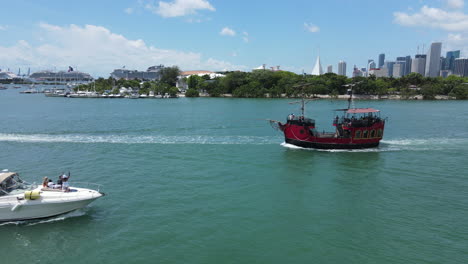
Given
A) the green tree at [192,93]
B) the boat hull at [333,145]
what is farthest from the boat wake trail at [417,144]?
the green tree at [192,93]

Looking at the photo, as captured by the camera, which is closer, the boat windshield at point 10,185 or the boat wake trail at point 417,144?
the boat windshield at point 10,185

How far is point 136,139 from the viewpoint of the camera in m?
41.5

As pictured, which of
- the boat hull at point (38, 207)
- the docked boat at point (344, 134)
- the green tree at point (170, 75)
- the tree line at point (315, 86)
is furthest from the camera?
the green tree at point (170, 75)

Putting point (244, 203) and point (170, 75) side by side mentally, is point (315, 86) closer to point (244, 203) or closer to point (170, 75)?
point (170, 75)

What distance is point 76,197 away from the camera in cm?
1809

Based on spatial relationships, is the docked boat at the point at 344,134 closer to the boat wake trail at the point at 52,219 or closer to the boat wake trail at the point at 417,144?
the boat wake trail at the point at 417,144

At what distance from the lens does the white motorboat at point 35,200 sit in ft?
57.2

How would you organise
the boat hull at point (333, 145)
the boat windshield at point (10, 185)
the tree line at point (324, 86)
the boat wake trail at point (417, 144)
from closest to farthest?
1. the boat windshield at point (10, 185)
2. the boat hull at point (333, 145)
3. the boat wake trail at point (417, 144)
4. the tree line at point (324, 86)

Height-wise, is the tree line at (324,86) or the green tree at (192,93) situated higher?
the tree line at (324,86)

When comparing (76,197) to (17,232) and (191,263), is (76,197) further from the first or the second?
(191,263)

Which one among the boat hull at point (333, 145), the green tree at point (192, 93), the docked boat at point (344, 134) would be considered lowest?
the boat hull at point (333, 145)

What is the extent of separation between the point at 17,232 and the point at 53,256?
3.46m

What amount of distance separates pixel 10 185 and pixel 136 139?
2301 centimetres

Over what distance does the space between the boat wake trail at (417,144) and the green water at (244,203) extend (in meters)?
0.24
